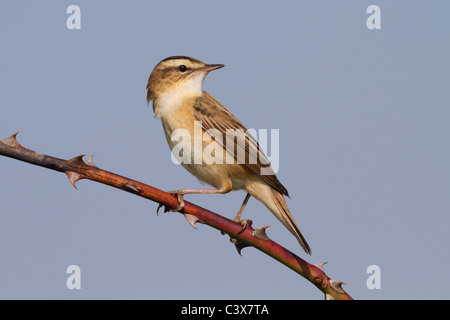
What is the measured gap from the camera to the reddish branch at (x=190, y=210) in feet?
9.04

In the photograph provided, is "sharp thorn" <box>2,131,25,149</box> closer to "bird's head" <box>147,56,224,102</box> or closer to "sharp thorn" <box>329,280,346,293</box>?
"sharp thorn" <box>329,280,346,293</box>

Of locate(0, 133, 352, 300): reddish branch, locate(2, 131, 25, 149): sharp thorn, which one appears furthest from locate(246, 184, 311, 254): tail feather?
locate(2, 131, 25, 149): sharp thorn

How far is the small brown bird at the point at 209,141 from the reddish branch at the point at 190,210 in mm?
2171

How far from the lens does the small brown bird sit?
5.79m

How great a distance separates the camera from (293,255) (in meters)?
3.19

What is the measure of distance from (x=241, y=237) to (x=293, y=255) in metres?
0.34

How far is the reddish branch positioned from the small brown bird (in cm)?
217

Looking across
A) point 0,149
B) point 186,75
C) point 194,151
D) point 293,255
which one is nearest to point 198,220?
point 293,255

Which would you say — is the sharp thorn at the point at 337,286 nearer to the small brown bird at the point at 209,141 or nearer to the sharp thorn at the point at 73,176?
the sharp thorn at the point at 73,176

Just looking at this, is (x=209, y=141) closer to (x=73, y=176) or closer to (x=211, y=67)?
(x=211, y=67)

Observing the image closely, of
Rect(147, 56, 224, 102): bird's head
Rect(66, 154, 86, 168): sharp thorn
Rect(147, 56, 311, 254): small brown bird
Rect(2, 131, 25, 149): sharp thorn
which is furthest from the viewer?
Rect(147, 56, 224, 102): bird's head

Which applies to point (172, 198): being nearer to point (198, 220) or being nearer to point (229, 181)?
point (198, 220)

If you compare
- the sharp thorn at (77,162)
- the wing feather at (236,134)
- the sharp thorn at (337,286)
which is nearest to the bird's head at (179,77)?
the wing feather at (236,134)

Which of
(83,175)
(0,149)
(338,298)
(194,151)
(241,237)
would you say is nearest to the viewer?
(0,149)
